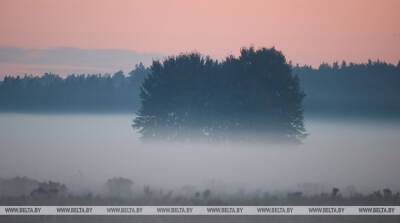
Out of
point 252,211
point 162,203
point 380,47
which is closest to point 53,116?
point 162,203

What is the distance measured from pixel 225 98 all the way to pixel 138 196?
1081mm

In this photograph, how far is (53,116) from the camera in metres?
6.69

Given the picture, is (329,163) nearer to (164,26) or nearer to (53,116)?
(164,26)

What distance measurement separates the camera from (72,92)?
6.75 meters

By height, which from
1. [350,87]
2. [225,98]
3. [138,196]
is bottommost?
[138,196]

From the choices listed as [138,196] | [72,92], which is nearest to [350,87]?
[138,196]

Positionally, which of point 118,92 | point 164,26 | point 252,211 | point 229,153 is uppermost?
point 164,26

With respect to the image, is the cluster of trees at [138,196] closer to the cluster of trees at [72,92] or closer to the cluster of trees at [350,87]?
the cluster of trees at [72,92]

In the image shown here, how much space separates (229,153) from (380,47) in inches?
60.2

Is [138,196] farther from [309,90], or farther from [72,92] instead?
[309,90]

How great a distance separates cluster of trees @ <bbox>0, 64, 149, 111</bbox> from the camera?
662cm

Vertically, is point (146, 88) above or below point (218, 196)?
above

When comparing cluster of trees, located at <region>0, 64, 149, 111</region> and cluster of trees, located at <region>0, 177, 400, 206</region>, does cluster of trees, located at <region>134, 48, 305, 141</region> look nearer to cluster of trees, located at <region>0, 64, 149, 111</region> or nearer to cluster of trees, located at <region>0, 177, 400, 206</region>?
cluster of trees, located at <region>0, 64, 149, 111</region>

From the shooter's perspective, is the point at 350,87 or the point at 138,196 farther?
the point at 350,87
